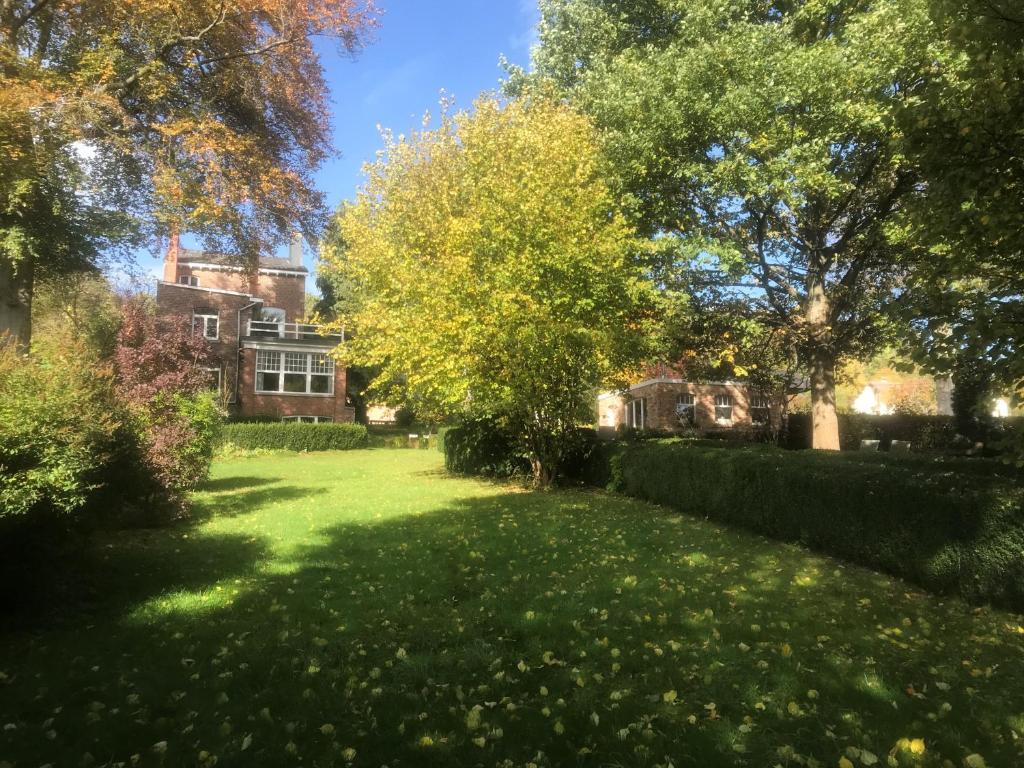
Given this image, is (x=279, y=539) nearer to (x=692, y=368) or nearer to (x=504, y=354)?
(x=504, y=354)

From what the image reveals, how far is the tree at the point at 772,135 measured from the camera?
11703mm

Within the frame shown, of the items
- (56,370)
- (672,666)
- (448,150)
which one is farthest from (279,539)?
(448,150)

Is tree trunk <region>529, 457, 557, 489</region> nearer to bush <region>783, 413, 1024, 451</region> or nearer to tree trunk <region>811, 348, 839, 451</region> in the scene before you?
tree trunk <region>811, 348, 839, 451</region>

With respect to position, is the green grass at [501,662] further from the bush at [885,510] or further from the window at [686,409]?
the window at [686,409]

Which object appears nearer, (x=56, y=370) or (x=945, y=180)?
(x=945, y=180)

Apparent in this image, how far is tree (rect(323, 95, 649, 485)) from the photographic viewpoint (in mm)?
12711

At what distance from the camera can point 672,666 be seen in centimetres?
443

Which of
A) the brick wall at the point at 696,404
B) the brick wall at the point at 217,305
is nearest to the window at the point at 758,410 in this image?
the brick wall at the point at 696,404

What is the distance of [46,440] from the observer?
5.04 m

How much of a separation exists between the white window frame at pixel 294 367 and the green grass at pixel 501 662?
26.0 metres

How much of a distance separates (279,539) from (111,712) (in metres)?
4.85

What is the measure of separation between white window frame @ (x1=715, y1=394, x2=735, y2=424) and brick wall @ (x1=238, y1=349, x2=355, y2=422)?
2026cm

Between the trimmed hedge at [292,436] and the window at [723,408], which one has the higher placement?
the window at [723,408]

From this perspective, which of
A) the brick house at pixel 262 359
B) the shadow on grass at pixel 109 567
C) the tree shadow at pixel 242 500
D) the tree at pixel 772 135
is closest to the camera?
the shadow on grass at pixel 109 567
